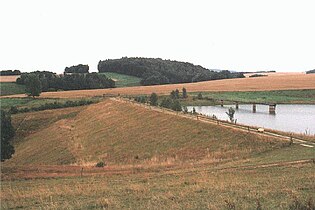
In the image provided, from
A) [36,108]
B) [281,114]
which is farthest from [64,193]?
[36,108]

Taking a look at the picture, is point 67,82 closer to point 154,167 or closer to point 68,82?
point 68,82

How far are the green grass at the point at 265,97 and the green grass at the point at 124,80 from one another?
5222cm

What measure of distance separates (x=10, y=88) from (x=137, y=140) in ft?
308

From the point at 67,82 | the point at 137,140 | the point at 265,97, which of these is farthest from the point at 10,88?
the point at 137,140

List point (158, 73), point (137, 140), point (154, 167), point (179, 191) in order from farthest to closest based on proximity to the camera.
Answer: point (158, 73) < point (137, 140) < point (154, 167) < point (179, 191)

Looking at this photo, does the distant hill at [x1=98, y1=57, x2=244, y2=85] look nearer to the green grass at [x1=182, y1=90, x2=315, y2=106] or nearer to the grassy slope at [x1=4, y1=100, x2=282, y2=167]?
the green grass at [x1=182, y1=90, x2=315, y2=106]

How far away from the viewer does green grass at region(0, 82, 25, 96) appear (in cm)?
12207

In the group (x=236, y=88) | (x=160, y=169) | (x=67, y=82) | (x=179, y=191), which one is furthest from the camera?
(x=67, y=82)

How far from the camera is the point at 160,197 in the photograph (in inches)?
631

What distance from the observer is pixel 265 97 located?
340ft

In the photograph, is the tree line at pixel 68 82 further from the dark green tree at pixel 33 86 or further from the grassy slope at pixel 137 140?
the grassy slope at pixel 137 140

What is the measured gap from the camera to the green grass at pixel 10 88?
122 meters

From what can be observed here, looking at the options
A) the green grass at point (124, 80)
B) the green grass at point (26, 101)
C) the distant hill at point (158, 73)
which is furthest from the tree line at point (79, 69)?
the green grass at point (26, 101)

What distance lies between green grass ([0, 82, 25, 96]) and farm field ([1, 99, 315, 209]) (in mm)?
66701
